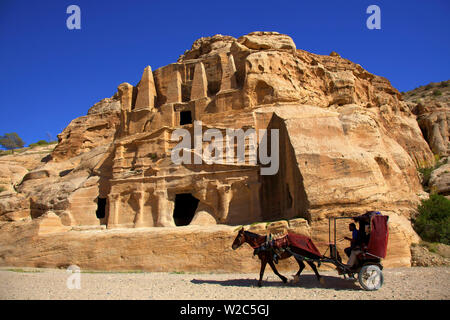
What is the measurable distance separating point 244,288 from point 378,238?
366cm

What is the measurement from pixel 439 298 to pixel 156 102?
75.1 ft

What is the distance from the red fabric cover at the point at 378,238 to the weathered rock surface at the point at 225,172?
129 inches

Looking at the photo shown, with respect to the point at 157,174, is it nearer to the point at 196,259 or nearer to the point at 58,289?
the point at 196,259

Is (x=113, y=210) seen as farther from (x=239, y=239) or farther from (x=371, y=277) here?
(x=371, y=277)

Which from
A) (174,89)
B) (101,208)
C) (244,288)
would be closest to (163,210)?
(101,208)

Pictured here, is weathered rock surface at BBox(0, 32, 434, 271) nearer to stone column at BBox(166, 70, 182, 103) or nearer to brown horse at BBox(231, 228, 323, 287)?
stone column at BBox(166, 70, 182, 103)

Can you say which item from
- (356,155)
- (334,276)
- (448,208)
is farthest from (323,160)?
(448,208)

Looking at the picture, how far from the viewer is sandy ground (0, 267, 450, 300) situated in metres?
7.82

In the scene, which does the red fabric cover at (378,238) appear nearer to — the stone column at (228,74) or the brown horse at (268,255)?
the brown horse at (268,255)

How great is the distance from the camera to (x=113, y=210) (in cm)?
1938

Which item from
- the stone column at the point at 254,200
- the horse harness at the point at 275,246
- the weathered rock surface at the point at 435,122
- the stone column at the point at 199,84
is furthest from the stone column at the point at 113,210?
the weathered rock surface at the point at 435,122

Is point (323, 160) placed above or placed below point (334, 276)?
above

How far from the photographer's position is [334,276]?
10.1 m
